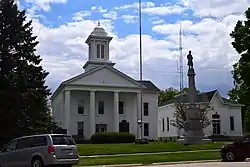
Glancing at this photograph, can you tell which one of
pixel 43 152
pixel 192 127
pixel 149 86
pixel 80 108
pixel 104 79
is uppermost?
pixel 104 79

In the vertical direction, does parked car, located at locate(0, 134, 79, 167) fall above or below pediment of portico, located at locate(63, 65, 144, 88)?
below

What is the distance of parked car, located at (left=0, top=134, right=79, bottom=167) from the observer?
20797 mm

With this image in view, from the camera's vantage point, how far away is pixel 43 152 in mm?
20938

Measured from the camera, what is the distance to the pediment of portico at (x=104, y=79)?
62781 mm

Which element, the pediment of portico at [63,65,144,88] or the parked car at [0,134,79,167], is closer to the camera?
the parked car at [0,134,79,167]

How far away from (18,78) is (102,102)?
30633 mm

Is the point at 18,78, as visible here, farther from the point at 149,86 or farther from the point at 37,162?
the point at 149,86

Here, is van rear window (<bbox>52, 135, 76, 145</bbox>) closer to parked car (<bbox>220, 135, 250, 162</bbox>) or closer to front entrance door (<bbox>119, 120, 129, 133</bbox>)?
parked car (<bbox>220, 135, 250, 162</bbox>)

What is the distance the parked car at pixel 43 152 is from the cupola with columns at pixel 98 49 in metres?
47.4

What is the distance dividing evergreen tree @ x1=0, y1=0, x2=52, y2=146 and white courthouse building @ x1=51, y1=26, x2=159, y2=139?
23325 millimetres

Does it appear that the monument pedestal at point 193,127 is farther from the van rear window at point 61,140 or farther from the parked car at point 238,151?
the van rear window at point 61,140

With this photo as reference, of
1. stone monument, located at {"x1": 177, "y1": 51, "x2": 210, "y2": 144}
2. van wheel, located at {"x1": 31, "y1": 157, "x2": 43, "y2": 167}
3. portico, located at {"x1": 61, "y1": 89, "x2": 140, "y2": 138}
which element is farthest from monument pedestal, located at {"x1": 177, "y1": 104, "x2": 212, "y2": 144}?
portico, located at {"x1": 61, "y1": 89, "x2": 140, "y2": 138}

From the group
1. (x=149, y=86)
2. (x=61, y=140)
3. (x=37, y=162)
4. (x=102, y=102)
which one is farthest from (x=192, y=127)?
(x=149, y=86)

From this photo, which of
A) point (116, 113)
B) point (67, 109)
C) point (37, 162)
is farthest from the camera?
point (116, 113)
